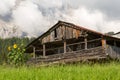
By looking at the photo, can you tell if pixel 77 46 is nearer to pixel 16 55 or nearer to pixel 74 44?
pixel 74 44

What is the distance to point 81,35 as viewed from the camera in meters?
30.7

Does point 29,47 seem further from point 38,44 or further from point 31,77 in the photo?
point 31,77

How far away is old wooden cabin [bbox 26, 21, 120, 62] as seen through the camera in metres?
28.0

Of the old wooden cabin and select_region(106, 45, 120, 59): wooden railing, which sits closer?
select_region(106, 45, 120, 59): wooden railing

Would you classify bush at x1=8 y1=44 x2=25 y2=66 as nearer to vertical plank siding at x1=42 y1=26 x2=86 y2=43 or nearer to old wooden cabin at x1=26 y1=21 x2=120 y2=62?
old wooden cabin at x1=26 y1=21 x2=120 y2=62

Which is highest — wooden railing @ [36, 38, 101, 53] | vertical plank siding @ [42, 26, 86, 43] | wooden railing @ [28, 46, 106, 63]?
vertical plank siding @ [42, 26, 86, 43]

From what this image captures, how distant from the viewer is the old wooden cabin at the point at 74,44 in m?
28.0

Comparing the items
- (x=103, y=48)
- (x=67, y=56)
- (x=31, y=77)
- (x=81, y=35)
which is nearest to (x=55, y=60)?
(x=67, y=56)

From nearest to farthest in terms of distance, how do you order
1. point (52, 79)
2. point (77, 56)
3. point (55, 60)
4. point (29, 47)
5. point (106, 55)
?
point (52, 79) < point (106, 55) < point (77, 56) < point (55, 60) < point (29, 47)

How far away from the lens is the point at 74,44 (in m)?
31.6

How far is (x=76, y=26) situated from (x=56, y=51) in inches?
292

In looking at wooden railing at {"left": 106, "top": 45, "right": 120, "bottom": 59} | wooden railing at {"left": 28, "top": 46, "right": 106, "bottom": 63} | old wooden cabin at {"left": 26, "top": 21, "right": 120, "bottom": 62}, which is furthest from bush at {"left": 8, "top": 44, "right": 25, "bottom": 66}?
wooden railing at {"left": 106, "top": 45, "right": 120, "bottom": 59}

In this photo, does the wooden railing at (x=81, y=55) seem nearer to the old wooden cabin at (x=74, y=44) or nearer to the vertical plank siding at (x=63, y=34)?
the old wooden cabin at (x=74, y=44)

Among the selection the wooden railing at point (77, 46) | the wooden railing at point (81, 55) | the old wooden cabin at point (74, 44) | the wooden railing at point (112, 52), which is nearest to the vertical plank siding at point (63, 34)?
the old wooden cabin at point (74, 44)
